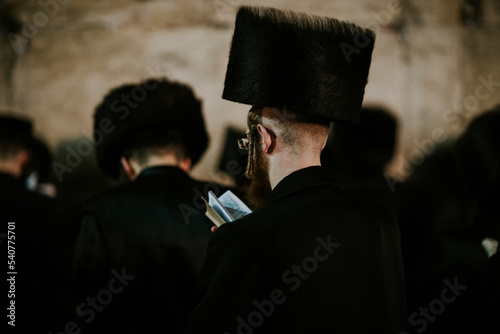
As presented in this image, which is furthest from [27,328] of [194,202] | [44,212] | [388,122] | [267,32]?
[388,122]

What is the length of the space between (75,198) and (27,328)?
1207mm

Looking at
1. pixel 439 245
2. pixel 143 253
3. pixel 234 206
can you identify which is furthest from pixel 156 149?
pixel 439 245

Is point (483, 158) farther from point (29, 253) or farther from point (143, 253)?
point (29, 253)

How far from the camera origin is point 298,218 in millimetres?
1703

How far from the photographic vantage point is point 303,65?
6.20ft

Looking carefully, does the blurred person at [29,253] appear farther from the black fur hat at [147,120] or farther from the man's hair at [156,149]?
the man's hair at [156,149]

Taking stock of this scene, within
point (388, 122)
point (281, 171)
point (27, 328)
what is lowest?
point (27, 328)

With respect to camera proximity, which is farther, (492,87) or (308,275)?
(492,87)

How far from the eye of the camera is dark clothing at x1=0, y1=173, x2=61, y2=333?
124 inches

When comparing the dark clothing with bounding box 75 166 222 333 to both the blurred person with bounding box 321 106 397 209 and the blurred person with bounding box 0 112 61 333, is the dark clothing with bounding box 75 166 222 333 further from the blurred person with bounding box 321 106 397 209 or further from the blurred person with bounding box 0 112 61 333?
the blurred person with bounding box 321 106 397 209

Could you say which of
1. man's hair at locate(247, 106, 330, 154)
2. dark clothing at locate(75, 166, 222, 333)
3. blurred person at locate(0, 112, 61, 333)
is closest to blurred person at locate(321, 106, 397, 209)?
dark clothing at locate(75, 166, 222, 333)

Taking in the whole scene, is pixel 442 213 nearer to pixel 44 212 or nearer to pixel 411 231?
pixel 411 231

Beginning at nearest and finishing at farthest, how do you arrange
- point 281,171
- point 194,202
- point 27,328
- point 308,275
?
point 308,275 → point 281,171 → point 194,202 → point 27,328

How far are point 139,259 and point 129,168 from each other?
2.24 ft
